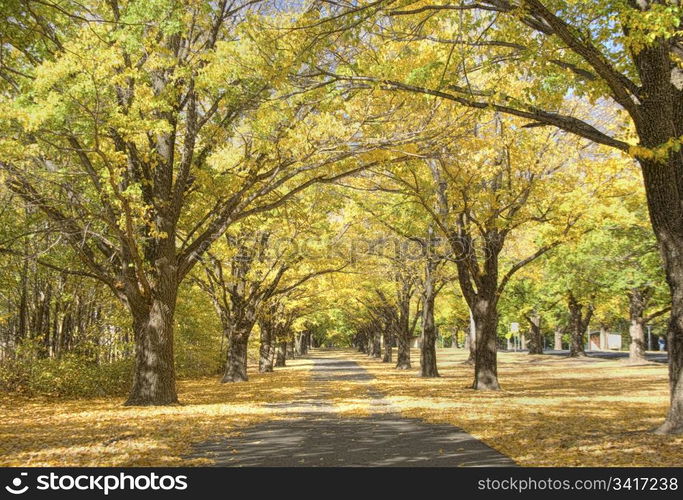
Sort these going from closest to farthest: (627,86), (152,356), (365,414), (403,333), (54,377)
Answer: (627,86) < (365,414) < (152,356) < (54,377) < (403,333)

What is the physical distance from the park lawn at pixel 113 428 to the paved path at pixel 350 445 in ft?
1.95

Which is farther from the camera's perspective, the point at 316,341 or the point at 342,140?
the point at 316,341

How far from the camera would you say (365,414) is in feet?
41.1

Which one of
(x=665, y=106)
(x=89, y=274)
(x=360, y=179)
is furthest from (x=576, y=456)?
(x=360, y=179)

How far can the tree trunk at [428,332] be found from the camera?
82.3 ft

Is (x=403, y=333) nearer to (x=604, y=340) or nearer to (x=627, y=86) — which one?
(x=627, y=86)

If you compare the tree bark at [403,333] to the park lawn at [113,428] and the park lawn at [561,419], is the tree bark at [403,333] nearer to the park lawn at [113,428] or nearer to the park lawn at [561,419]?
the park lawn at [561,419]

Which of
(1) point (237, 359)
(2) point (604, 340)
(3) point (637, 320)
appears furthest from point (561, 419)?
(2) point (604, 340)

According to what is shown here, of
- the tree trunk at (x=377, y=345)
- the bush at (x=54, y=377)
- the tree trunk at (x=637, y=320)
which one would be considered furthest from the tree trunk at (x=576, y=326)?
the bush at (x=54, y=377)

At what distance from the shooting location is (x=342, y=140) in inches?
518

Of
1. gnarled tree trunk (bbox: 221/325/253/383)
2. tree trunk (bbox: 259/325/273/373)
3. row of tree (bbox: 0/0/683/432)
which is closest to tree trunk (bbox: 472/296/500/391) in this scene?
row of tree (bbox: 0/0/683/432)

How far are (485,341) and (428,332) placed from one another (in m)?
7.52
